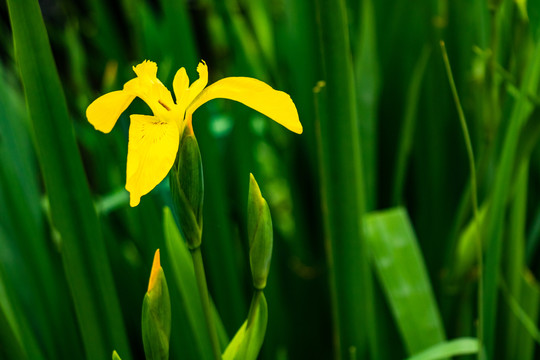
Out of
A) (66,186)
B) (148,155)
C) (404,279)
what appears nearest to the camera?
(148,155)

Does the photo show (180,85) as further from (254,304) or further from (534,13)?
(534,13)

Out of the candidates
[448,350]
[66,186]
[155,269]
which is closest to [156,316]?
[155,269]

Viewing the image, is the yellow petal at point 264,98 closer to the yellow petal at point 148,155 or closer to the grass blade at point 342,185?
the yellow petal at point 148,155

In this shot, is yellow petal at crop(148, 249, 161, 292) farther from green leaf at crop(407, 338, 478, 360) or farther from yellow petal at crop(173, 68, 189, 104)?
green leaf at crop(407, 338, 478, 360)

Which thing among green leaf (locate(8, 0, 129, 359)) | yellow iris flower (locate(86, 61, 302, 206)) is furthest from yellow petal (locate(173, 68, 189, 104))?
green leaf (locate(8, 0, 129, 359))

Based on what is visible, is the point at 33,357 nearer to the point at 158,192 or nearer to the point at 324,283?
the point at 158,192
